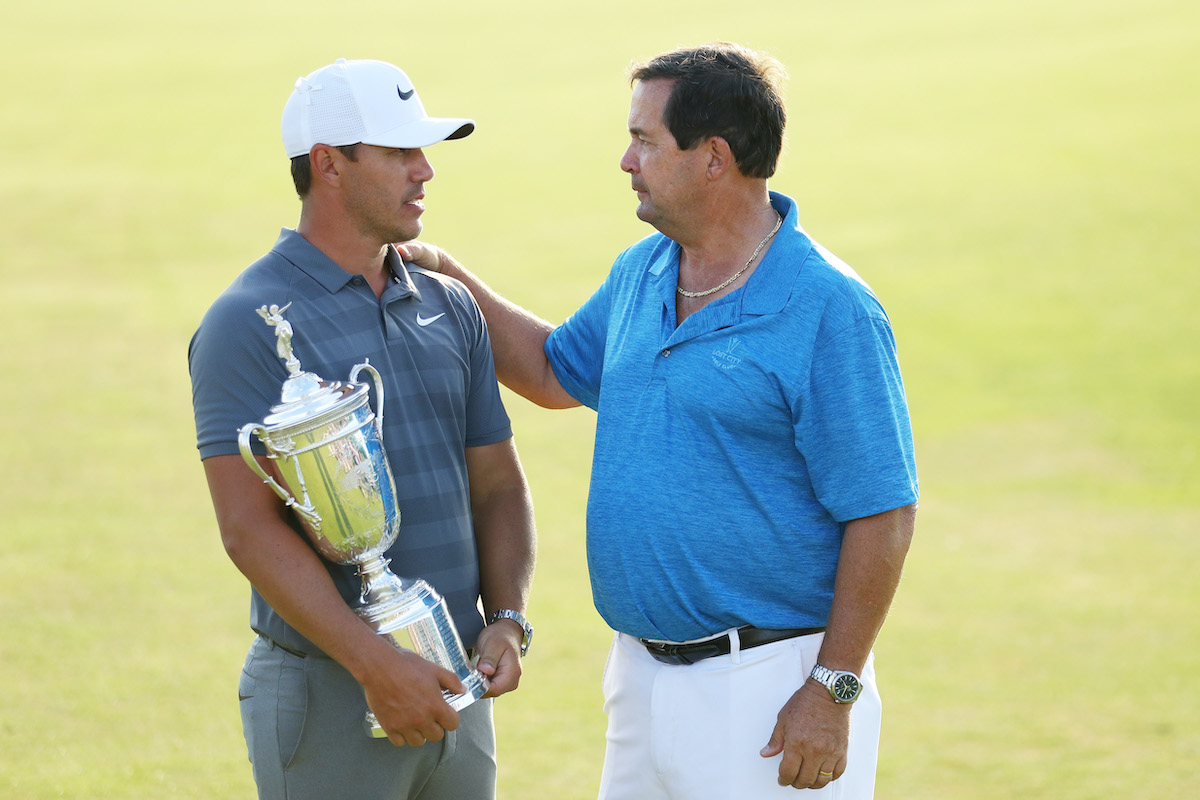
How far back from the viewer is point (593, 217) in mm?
18266

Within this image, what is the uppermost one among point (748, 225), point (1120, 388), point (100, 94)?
point (748, 225)

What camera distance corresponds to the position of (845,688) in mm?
2855

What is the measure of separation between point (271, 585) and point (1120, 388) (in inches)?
418

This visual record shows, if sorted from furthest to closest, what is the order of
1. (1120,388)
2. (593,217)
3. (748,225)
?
(593,217)
(1120,388)
(748,225)

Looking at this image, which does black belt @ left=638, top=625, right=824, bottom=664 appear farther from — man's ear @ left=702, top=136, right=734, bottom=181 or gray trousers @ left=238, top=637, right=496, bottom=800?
A: man's ear @ left=702, top=136, right=734, bottom=181

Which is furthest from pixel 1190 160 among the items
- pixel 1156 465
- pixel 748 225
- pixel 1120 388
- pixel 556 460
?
pixel 748 225

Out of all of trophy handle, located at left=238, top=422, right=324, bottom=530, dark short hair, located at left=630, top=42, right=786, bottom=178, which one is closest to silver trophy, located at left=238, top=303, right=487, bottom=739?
trophy handle, located at left=238, top=422, right=324, bottom=530

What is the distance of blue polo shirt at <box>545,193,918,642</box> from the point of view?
2.84m

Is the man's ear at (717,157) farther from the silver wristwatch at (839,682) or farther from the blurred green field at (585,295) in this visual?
the blurred green field at (585,295)

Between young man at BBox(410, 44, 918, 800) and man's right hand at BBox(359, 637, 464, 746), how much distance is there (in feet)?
1.89

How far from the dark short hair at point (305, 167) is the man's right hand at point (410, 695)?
3.33 ft

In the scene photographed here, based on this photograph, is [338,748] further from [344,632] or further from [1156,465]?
[1156,465]

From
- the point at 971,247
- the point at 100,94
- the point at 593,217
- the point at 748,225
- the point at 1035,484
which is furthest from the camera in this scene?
the point at 100,94

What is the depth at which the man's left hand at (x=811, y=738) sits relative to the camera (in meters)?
2.88
